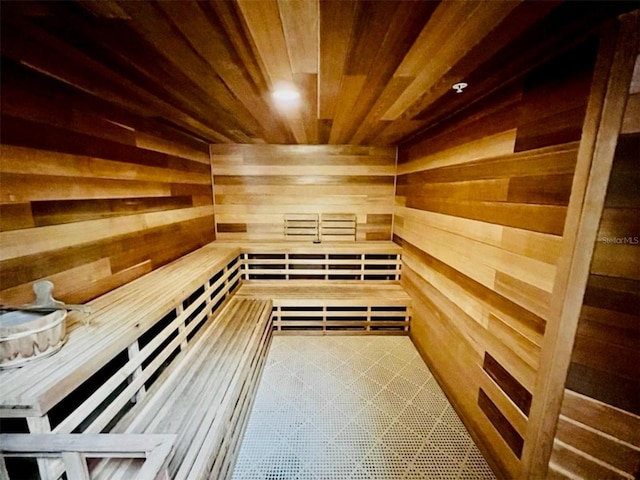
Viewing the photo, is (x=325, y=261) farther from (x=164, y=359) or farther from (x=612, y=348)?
(x=612, y=348)

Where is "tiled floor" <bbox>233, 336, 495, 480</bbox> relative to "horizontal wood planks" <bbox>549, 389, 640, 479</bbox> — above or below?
below

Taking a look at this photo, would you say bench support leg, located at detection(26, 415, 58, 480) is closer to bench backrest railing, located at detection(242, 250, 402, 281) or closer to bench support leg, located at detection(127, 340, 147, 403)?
bench support leg, located at detection(127, 340, 147, 403)

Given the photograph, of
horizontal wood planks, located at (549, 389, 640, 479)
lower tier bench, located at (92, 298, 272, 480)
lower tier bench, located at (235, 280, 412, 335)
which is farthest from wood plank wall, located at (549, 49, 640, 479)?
lower tier bench, located at (235, 280, 412, 335)

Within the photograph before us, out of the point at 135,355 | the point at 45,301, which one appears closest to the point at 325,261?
the point at 135,355

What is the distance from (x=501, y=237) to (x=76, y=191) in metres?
2.63

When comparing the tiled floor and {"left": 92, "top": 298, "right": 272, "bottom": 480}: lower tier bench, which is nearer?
{"left": 92, "top": 298, "right": 272, "bottom": 480}: lower tier bench

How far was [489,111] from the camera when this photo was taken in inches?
68.6

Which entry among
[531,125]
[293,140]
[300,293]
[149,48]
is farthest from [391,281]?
[149,48]

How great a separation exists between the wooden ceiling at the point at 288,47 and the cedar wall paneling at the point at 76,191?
0.13 metres

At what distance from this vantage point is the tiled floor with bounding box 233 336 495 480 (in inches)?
65.4

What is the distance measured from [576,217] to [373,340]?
245 cm

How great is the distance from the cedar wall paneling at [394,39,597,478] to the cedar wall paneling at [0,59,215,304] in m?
→ 2.46

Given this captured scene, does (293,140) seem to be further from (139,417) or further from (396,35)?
(139,417)

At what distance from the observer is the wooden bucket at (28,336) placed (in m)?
1.01
